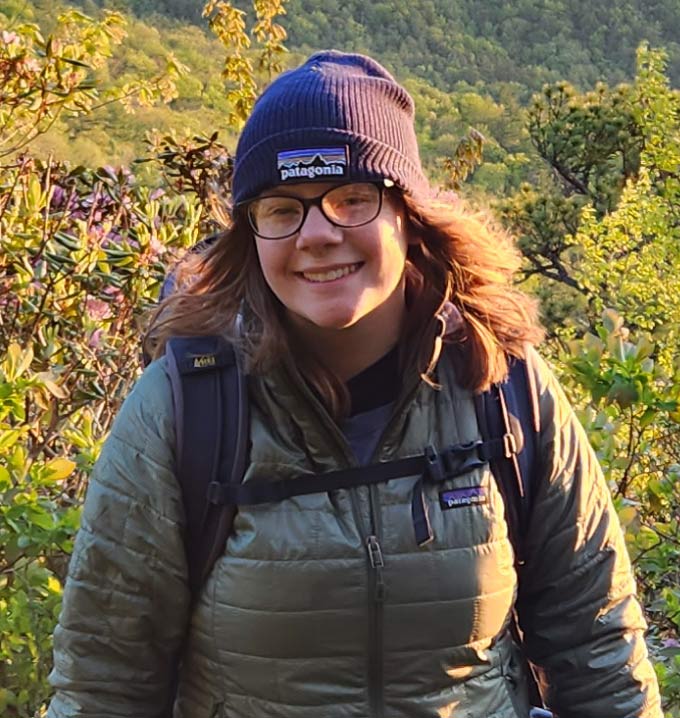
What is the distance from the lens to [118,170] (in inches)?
118

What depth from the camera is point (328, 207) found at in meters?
1.29

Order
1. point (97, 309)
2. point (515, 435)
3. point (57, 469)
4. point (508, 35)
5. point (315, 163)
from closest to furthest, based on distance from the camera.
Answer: point (315, 163) < point (515, 435) < point (57, 469) < point (97, 309) < point (508, 35)

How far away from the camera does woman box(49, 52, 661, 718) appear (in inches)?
50.0

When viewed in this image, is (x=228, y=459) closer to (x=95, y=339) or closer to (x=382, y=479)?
(x=382, y=479)

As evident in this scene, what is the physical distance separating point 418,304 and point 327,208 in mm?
227

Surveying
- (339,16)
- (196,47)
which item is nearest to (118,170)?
(196,47)

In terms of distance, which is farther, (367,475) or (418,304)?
(418,304)

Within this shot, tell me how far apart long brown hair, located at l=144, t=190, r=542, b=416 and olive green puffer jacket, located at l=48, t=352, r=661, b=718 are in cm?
4

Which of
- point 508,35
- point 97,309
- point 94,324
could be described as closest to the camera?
point 94,324

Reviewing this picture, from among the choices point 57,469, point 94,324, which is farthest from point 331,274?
point 94,324

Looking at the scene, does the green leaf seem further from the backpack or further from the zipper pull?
the zipper pull

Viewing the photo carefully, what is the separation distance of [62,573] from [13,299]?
69cm

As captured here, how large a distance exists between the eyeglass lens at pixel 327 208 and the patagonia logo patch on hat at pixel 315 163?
3 cm

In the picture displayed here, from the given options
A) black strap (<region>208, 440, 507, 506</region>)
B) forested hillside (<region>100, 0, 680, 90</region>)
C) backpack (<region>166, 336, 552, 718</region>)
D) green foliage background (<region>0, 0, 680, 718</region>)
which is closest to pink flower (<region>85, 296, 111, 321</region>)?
green foliage background (<region>0, 0, 680, 718</region>)
